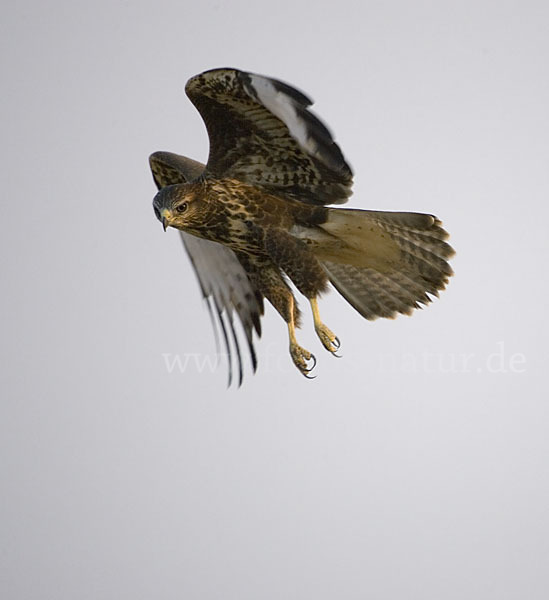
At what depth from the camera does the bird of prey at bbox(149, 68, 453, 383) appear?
5.65m

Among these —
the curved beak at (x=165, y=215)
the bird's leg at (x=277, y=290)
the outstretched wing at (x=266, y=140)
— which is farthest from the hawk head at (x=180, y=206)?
the bird's leg at (x=277, y=290)

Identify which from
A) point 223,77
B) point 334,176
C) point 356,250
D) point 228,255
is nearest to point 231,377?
point 228,255

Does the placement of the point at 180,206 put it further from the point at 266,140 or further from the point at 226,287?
the point at 226,287

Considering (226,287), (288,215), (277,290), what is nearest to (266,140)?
(288,215)

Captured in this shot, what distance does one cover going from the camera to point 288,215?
6246mm

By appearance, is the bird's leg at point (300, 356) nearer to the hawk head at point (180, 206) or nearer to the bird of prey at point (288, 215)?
the bird of prey at point (288, 215)

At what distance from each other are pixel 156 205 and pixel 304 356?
46.7 inches

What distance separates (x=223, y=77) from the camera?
5578 mm

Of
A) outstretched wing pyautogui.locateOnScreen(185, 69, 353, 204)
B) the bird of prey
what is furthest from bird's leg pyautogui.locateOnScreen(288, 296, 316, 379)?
outstretched wing pyautogui.locateOnScreen(185, 69, 353, 204)

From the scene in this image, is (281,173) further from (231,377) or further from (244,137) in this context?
(231,377)

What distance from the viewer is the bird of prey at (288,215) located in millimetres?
5646

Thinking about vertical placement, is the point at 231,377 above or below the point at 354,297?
below

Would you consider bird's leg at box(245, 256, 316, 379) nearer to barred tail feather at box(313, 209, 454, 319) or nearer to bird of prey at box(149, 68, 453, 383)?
bird of prey at box(149, 68, 453, 383)

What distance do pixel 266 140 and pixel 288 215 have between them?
484 millimetres
